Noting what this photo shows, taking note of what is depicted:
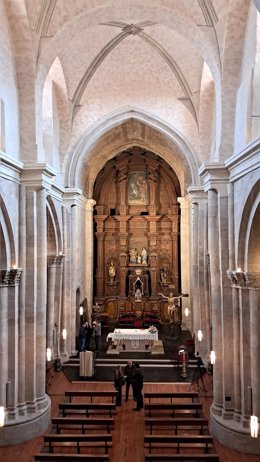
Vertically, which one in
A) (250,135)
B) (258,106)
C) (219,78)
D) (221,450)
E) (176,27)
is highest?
(176,27)

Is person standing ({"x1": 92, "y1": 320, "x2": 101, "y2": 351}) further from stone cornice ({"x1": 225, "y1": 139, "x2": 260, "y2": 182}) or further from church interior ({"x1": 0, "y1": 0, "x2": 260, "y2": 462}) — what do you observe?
stone cornice ({"x1": 225, "y1": 139, "x2": 260, "y2": 182})

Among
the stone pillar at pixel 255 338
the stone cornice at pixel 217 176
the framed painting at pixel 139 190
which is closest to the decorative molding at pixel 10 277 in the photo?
the stone cornice at pixel 217 176

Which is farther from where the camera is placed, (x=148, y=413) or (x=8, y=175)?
(x=148, y=413)

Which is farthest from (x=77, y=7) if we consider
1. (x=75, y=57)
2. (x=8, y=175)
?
Answer: (x=8, y=175)

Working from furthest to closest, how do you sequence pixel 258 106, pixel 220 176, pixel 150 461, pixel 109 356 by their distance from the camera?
1. pixel 109 356
2. pixel 220 176
3. pixel 258 106
4. pixel 150 461

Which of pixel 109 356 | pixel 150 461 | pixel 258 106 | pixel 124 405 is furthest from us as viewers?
pixel 109 356

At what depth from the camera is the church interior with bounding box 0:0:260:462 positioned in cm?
1156

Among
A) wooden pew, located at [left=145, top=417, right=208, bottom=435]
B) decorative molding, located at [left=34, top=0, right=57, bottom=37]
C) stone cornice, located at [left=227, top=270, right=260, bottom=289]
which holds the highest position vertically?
decorative molding, located at [left=34, top=0, right=57, bottom=37]

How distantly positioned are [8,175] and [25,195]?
1185 millimetres

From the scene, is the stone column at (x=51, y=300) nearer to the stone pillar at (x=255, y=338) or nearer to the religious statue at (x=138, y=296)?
the stone pillar at (x=255, y=338)

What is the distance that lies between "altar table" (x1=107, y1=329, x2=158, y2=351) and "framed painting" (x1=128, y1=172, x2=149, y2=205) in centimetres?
1146

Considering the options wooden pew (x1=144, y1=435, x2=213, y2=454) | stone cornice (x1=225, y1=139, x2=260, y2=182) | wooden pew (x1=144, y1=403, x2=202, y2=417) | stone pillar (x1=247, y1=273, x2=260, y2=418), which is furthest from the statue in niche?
wooden pew (x1=144, y1=435, x2=213, y2=454)

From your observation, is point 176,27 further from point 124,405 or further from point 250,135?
point 124,405

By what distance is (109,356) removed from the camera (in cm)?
2006
